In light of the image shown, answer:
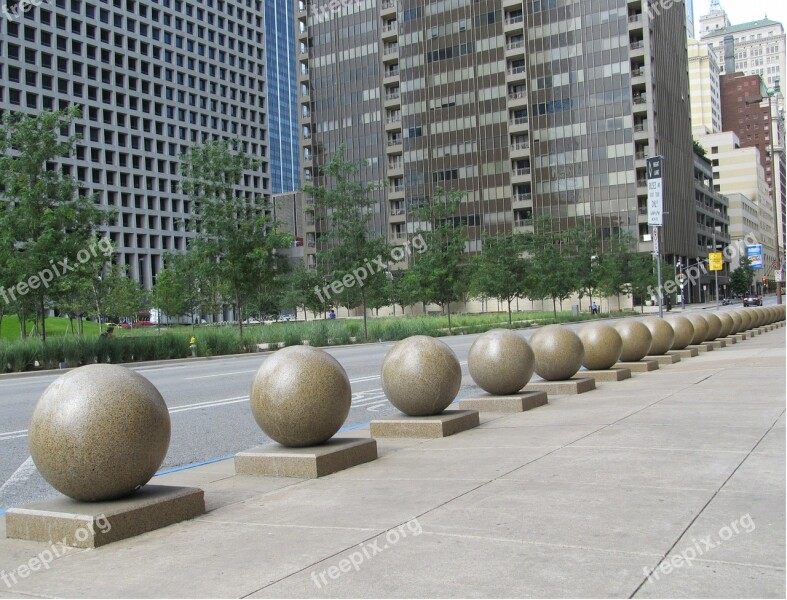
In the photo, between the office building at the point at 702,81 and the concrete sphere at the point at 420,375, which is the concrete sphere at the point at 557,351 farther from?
the office building at the point at 702,81

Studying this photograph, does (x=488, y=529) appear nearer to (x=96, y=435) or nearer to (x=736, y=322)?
(x=96, y=435)

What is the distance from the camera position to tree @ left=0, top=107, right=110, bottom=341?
2645 cm

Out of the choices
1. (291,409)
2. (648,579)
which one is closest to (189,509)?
(291,409)

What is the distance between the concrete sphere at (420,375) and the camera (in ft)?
31.3

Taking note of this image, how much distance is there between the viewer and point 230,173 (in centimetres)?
3481

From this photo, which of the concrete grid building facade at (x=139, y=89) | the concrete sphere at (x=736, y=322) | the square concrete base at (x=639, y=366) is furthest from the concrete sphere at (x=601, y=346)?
the concrete grid building facade at (x=139, y=89)

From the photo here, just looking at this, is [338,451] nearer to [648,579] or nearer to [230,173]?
[648,579]

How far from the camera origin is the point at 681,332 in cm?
2034

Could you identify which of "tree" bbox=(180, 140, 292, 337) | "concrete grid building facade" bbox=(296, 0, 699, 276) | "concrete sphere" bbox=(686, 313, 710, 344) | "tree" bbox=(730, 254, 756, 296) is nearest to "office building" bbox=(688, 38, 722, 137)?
"tree" bbox=(730, 254, 756, 296)

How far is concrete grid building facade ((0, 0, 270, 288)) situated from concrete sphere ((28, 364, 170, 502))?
89637 mm

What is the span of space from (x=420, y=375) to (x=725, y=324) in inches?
759

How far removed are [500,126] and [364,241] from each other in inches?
2690

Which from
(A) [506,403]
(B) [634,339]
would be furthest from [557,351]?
(B) [634,339]

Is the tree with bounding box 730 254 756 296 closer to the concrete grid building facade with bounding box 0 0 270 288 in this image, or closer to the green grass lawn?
the concrete grid building facade with bounding box 0 0 270 288
